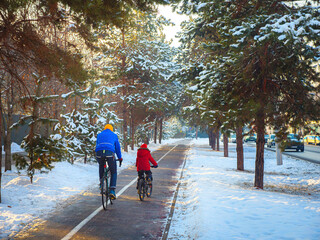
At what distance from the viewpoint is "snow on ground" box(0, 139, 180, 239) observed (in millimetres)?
7279

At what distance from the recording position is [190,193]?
10820mm

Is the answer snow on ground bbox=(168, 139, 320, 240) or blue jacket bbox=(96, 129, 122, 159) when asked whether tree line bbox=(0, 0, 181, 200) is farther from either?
snow on ground bbox=(168, 139, 320, 240)

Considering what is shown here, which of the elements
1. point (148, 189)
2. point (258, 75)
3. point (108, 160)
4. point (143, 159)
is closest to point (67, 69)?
point (108, 160)

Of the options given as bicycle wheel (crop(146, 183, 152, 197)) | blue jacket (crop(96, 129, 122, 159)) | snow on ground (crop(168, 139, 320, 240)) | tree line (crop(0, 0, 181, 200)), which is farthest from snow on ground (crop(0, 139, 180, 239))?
snow on ground (crop(168, 139, 320, 240))

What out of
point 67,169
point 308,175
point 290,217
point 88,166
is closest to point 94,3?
point 290,217

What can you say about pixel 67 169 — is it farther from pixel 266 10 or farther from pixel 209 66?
pixel 266 10

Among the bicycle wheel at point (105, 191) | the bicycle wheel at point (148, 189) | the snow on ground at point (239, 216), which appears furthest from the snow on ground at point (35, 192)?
the snow on ground at point (239, 216)

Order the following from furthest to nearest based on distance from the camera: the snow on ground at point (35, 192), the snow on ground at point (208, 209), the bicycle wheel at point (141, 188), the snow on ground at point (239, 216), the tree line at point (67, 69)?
1. the bicycle wheel at point (141, 188)
2. the snow on ground at point (35, 192)
3. the tree line at point (67, 69)
4. the snow on ground at point (208, 209)
5. the snow on ground at point (239, 216)

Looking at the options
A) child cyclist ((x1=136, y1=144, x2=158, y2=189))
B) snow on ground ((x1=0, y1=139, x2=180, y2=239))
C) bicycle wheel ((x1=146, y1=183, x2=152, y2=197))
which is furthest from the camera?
bicycle wheel ((x1=146, y1=183, x2=152, y2=197))

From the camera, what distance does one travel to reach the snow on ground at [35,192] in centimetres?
728

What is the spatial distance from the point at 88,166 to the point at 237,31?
431 inches

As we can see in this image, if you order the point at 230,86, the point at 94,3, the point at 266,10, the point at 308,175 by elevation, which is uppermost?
the point at 266,10

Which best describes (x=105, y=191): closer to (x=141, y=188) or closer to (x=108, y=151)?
(x=108, y=151)

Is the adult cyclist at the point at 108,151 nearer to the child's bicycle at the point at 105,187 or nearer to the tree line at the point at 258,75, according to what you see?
the child's bicycle at the point at 105,187
